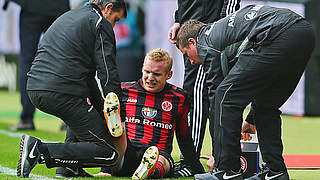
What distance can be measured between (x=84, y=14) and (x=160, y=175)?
4.03 feet

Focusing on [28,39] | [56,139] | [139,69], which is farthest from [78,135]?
[139,69]

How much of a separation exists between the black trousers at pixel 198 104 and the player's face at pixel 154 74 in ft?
1.14

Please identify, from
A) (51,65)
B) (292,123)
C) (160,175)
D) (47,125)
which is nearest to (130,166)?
(160,175)

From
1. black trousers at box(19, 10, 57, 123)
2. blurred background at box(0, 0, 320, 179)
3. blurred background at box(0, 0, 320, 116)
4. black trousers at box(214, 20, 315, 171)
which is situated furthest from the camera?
blurred background at box(0, 0, 320, 116)

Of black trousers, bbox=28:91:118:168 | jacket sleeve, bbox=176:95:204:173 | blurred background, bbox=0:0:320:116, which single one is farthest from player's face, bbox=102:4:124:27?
blurred background, bbox=0:0:320:116

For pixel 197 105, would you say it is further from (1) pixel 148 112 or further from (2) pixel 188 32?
(2) pixel 188 32

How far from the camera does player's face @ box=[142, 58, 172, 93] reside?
15.8ft

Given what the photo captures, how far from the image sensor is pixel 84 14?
14.6ft

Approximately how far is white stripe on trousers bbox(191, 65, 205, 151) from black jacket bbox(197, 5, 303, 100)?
84 cm

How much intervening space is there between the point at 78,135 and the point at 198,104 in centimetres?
114

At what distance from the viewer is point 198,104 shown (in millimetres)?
5141

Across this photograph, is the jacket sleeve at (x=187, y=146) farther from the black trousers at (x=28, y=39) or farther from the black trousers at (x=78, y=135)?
the black trousers at (x=28, y=39)

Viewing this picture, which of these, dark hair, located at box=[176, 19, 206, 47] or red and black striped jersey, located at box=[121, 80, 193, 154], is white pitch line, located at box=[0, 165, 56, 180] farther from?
dark hair, located at box=[176, 19, 206, 47]

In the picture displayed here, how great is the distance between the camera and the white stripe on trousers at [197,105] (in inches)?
202
